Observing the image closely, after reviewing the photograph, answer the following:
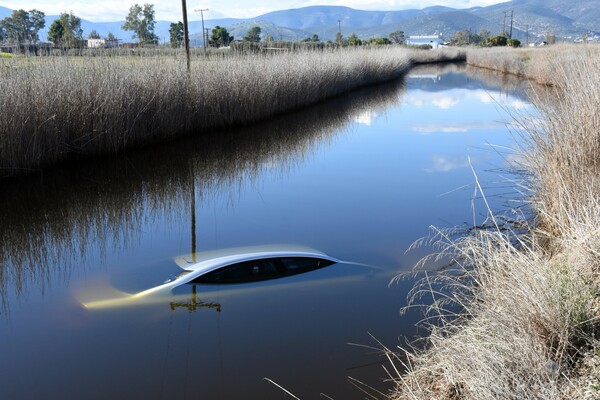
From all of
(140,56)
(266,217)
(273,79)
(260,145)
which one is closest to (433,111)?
(273,79)

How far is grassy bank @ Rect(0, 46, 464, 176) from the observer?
895 centimetres

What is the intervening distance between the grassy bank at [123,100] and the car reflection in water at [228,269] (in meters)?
4.68

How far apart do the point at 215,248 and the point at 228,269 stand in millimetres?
1118

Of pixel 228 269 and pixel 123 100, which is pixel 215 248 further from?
pixel 123 100

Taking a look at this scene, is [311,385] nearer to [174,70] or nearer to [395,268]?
[395,268]

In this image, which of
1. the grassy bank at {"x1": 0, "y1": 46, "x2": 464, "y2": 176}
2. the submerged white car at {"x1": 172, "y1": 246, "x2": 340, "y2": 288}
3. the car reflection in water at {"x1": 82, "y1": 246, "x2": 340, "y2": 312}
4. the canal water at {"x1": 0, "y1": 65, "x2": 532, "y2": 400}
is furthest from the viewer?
the grassy bank at {"x1": 0, "y1": 46, "x2": 464, "y2": 176}

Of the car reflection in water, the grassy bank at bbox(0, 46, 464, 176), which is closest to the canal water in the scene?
the car reflection in water

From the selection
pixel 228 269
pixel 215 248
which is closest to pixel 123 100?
pixel 215 248

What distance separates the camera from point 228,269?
17.2 ft

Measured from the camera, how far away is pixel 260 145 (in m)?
12.4

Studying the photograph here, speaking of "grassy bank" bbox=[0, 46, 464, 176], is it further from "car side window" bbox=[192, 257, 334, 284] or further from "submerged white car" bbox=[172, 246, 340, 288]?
"car side window" bbox=[192, 257, 334, 284]

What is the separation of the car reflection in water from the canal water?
0.07 metres

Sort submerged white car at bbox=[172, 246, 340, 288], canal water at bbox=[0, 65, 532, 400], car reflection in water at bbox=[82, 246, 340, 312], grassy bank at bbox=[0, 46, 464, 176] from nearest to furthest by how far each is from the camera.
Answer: canal water at bbox=[0, 65, 532, 400]
car reflection in water at bbox=[82, 246, 340, 312]
submerged white car at bbox=[172, 246, 340, 288]
grassy bank at bbox=[0, 46, 464, 176]

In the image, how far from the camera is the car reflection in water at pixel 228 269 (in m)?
4.92
